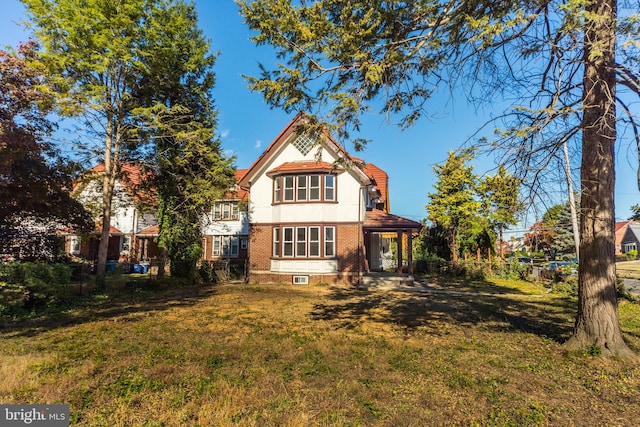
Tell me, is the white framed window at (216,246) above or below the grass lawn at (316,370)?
above

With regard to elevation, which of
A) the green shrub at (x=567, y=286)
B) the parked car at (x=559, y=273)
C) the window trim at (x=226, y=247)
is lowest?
the green shrub at (x=567, y=286)

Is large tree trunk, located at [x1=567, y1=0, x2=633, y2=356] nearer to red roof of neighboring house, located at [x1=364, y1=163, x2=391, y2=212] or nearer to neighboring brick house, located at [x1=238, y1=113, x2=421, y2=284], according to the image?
neighboring brick house, located at [x1=238, y1=113, x2=421, y2=284]

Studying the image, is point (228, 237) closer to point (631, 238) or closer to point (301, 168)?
point (301, 168)

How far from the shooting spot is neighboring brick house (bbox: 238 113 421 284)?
19.0 metres

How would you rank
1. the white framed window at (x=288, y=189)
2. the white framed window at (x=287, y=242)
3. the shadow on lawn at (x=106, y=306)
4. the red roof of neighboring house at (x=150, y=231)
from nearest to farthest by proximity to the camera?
the shadow on lawn at (x=106, y=306) → the white framed window at (x=287, y=242) → the white framed window at (x=288, y=189) → the red roof of neighboring house at (x=150, y=231)

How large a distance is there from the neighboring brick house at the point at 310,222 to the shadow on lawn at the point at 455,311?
11.5 ft

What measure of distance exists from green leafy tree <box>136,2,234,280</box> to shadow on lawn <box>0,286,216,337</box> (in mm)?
3465

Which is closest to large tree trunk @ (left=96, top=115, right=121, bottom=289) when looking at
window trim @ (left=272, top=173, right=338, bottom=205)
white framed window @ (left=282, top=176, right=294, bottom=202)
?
window trim @ (left=272, top=173, right=338, bottom=205)

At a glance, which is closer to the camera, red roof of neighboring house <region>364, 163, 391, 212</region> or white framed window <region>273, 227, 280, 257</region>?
white framed window <region>273, 227, 280, 257</region>

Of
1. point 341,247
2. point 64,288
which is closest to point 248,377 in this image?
point 64,288

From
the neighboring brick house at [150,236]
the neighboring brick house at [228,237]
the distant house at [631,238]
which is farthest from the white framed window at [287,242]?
the distant house at [631,238]

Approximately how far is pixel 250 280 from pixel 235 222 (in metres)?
8.68

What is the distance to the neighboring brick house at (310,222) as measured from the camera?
1898cm

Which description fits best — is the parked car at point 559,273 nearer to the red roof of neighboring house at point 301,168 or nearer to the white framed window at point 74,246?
the red roof of neighboring house at point 301,168
